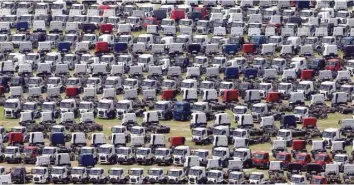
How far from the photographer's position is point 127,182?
200 meters

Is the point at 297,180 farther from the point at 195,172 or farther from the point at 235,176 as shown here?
the point at 195,172

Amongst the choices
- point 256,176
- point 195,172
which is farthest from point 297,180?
point 195,172

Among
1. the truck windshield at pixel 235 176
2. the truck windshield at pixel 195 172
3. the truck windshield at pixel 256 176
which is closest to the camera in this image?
the truck windshield at pixel 256 176

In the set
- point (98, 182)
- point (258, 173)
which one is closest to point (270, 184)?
point (258, 173)

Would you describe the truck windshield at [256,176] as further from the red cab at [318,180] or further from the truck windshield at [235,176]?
the red cab at [318,180]

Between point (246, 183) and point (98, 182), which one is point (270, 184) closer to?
point (246, 183)

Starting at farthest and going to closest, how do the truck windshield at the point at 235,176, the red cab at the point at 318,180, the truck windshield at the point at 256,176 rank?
the truck windshield at the point at 235,176, the truck windshield at the point at 256,176, the red cab at the point at 318,180

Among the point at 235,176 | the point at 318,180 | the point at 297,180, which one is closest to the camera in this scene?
the point at 318,180

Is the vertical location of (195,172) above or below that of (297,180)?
above

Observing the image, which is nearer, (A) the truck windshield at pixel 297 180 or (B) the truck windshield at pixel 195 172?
(A) the truck windshield at pixel 297 180

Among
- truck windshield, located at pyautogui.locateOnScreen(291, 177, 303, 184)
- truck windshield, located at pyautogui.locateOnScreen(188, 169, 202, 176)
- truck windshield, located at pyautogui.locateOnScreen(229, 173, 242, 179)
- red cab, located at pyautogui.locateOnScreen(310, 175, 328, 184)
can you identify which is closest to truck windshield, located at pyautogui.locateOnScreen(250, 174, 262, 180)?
truck windshield, located at pyautogui.locateOnScreen(229, 173, 242, 179)

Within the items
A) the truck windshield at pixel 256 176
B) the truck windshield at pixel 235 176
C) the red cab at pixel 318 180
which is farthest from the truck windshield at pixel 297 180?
the truck windshield at pixel 235 176

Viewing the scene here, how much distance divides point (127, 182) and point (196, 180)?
6168 mm

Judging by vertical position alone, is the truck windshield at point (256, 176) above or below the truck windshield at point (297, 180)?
above
